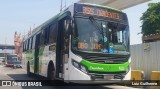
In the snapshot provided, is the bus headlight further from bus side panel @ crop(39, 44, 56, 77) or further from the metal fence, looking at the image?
the metal fence

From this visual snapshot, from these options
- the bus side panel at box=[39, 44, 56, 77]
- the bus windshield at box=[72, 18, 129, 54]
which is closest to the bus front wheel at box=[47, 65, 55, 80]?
the bus side panel at box=[39, 44, 56, 77]

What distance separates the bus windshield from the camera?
1149 cm

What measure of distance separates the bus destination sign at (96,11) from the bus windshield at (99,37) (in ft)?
1.03

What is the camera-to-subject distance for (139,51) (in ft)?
66.2

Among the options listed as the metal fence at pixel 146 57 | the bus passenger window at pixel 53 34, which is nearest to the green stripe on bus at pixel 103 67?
the bus passenger window at pixel 53 34

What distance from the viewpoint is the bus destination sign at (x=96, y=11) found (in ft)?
39.5

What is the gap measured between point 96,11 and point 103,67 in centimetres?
226

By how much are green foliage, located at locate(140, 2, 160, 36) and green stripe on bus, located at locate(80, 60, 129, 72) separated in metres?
32.3

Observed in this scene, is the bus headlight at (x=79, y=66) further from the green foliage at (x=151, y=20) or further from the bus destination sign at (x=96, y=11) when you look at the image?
the green foliage at (x=151, y=20)

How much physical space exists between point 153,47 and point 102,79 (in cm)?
780

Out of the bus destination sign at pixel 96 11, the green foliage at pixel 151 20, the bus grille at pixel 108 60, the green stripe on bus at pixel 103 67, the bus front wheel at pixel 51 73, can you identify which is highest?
the green foliage at pixel 151 20

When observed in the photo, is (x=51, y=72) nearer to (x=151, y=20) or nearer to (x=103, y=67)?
(x=103, y=67)

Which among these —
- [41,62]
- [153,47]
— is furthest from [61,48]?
[153,47]

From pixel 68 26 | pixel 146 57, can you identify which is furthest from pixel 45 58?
pixel 146 57
